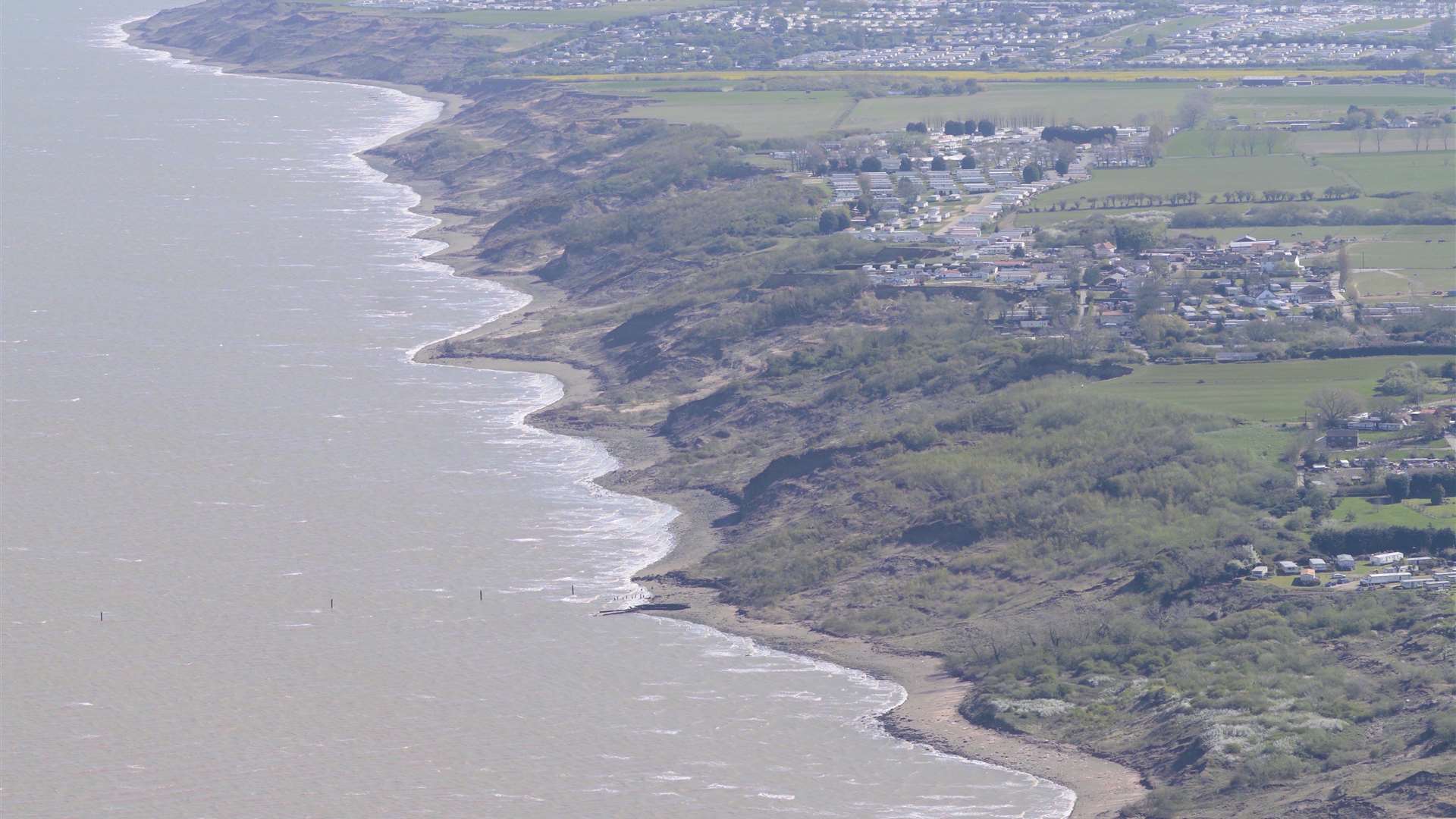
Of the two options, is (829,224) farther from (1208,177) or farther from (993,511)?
(993,511)

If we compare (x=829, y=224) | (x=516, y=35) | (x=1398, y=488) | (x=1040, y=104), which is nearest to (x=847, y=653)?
(x=1398, y=488)

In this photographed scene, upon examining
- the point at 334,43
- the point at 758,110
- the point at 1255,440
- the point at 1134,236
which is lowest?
the point at 334,43

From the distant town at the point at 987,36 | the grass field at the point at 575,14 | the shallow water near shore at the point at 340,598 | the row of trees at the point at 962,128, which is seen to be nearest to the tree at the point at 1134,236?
the shallow water near shore at the point at 340,598

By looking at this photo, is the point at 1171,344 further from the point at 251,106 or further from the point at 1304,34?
the point at 1304,34

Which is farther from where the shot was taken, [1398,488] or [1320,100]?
[1320,100]

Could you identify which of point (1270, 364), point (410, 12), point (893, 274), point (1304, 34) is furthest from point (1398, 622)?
point (410, 12)

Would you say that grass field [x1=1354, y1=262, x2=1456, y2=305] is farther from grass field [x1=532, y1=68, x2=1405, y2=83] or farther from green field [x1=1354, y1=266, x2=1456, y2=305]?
grass field [x1=532, y1=68, x2=1405, y2=83]
